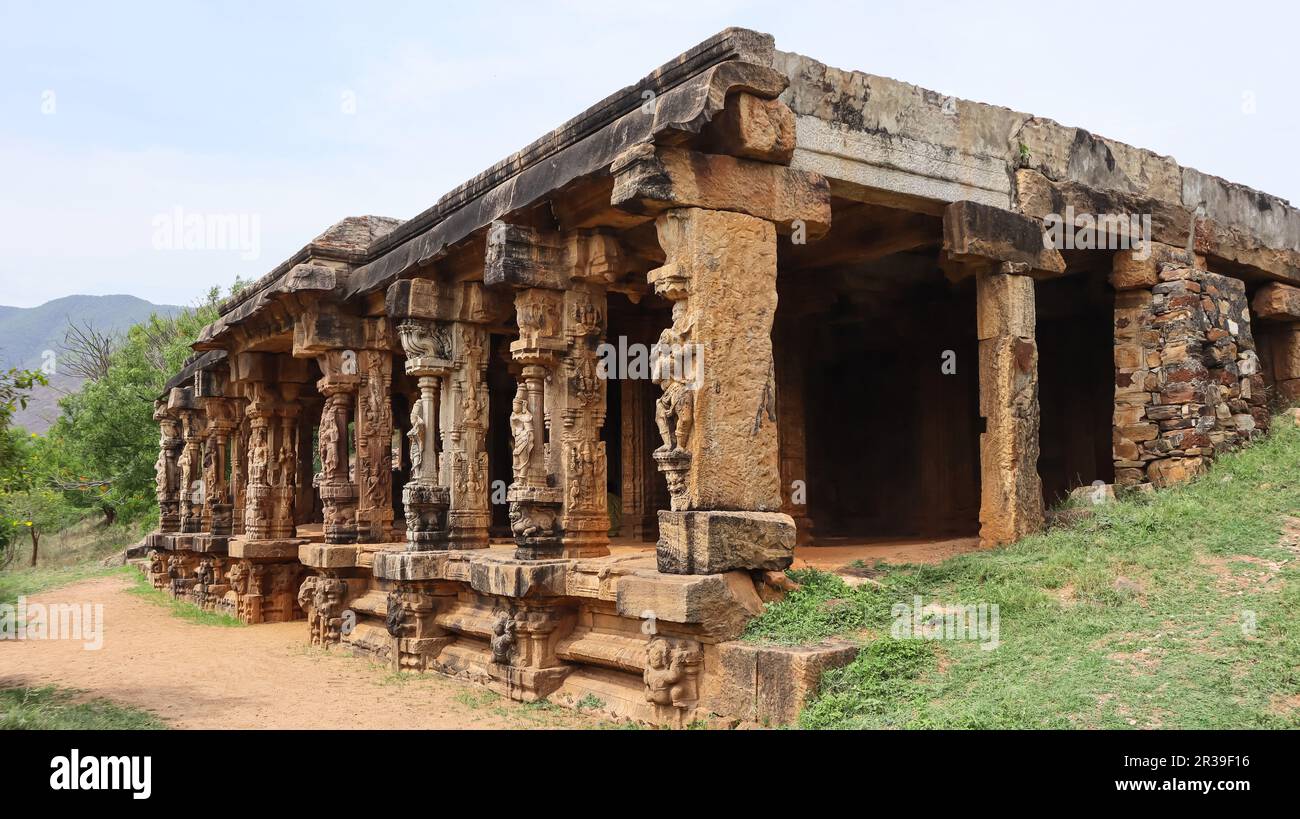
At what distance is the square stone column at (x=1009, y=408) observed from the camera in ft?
27.9

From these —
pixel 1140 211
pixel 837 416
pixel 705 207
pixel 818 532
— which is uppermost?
pixel 1140 211

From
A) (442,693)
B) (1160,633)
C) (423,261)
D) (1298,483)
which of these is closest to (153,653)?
(442,693)

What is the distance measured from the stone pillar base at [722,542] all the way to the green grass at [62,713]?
155 inches

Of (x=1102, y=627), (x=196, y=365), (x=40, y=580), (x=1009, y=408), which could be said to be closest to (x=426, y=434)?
(x=1009, y=408)

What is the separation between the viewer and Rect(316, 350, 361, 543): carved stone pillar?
39.9ft

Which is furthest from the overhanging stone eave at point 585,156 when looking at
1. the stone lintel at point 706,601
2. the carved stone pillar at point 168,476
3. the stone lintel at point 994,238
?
the carved stone pillar at point 168,476

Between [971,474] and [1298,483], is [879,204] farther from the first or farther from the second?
[971,474]

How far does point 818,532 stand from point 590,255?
6360 mm

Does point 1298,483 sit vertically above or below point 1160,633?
above

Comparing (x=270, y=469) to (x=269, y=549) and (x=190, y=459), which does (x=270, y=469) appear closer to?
(x=269, y=549)

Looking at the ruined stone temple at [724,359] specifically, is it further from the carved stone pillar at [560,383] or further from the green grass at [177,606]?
the green grass at [177,606]

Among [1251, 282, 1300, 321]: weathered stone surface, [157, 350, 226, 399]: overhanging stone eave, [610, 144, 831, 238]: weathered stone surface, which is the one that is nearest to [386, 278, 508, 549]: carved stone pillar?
[610, 144, 831, 238]: weathered stone surface

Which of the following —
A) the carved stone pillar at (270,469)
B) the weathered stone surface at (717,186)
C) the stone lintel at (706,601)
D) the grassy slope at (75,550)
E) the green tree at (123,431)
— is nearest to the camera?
the stone lintel at (706,601)

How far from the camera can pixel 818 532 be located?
533 inches
